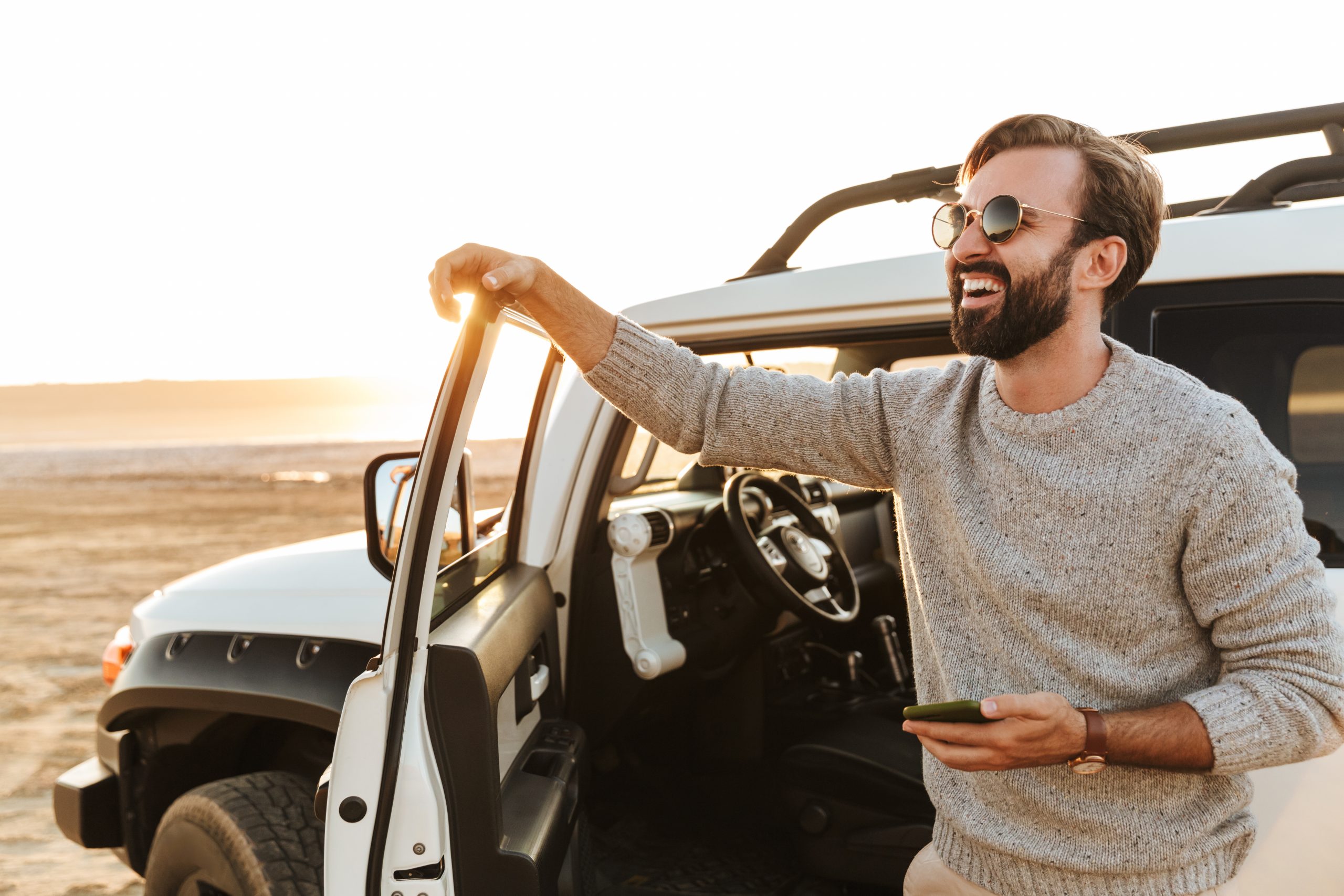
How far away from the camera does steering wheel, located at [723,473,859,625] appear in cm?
301

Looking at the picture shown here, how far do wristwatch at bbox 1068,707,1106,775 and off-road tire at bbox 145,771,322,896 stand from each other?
5.59 feet

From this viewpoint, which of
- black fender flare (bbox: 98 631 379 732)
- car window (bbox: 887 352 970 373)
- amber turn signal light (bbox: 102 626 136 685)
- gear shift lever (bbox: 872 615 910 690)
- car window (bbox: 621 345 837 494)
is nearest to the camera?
black fender flare (bbox: 98 631 379 732)

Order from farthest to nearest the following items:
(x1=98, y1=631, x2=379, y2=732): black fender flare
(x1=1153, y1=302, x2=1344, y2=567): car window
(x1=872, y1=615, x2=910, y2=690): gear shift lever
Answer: (x1=872, y1=615, x2=910, y2=690): gear shift lever
(x1=98, y1=631, x2=379, y2=732): black fender flare
(x1=1153, y1=302, x2=1344, y2=567): car window

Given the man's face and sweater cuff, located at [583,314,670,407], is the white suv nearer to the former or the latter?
sweater cuff, located at [583,314,670,407]

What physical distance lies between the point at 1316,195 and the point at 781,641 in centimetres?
209

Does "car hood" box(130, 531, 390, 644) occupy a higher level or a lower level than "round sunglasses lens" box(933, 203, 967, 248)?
lower

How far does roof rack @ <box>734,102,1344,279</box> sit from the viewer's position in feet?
6.70

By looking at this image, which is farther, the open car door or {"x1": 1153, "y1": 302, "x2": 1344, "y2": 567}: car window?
{"x1": 1153, "y1": 302, "x2": 1344, "y2": 567}: car window

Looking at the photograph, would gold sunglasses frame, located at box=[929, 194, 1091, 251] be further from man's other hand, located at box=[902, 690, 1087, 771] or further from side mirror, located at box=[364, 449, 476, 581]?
side mirror, located at box=[364, 449, 476, 581]

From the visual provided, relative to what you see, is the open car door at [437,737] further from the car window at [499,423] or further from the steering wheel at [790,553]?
the steering wheel at [790,553]

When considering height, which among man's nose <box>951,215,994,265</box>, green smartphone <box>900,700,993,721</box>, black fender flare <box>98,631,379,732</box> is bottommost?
black fender flare <box>98,631,379,732</box>

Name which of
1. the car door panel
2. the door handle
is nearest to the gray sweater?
the car door panel

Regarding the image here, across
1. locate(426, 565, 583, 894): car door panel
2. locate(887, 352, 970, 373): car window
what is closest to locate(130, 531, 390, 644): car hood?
locate(426, 565, 583, 894): car door panel

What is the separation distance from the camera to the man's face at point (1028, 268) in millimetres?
1616
